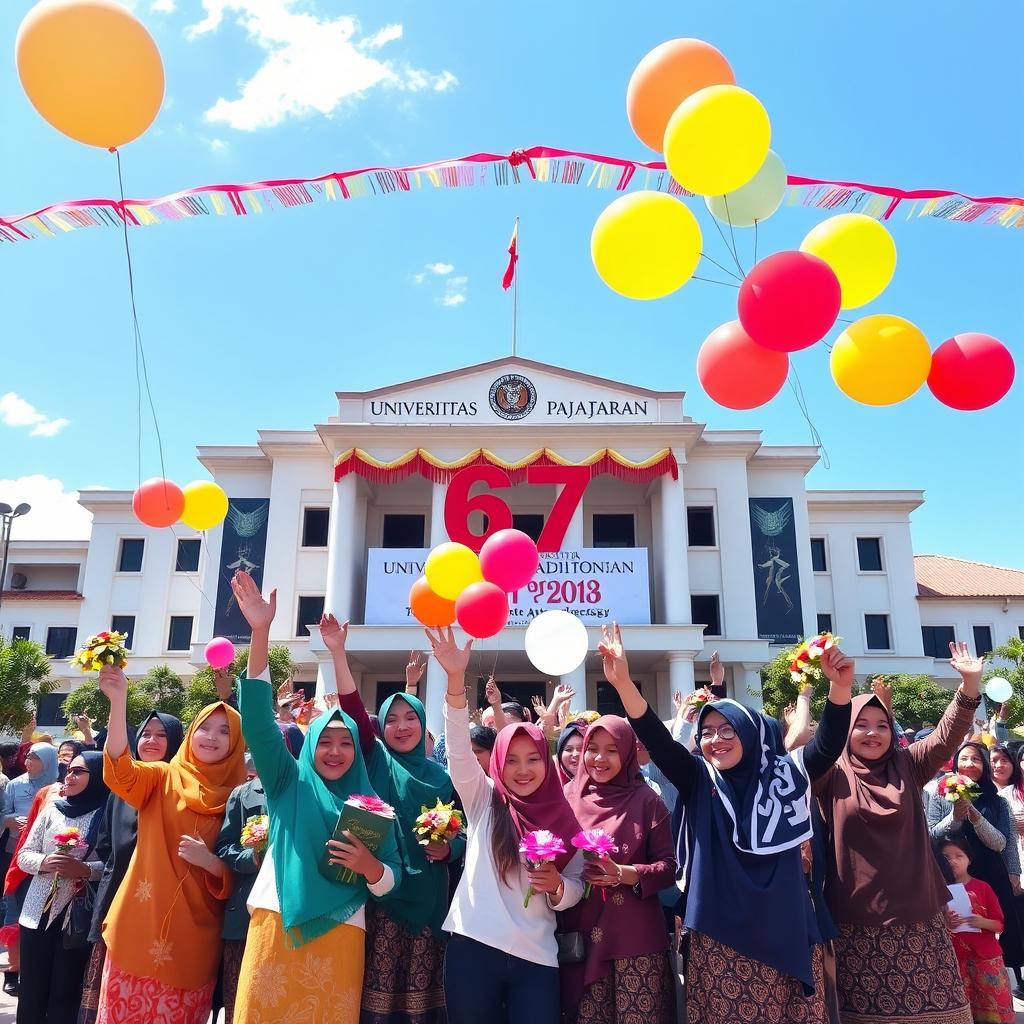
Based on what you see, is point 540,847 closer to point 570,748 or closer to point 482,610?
point 570,748

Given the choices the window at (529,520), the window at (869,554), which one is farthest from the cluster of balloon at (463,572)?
the window at (869,554)

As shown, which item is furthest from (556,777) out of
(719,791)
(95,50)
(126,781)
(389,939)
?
(95,50)

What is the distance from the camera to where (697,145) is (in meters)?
3.93

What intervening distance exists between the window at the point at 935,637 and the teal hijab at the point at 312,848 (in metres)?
24.1

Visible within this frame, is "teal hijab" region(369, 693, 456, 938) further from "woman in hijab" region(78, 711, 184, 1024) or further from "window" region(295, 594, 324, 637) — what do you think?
"window" region(295, 594, 324, 637)

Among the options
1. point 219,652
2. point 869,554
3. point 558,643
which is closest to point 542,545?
point 869,554

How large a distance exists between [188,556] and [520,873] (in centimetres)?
2227

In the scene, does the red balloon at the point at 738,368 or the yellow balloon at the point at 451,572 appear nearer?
the red balloon at the point at 738,368

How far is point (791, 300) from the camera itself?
3.80 metres

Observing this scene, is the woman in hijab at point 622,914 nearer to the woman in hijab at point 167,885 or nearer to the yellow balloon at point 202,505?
the woman in hijab at point 167,885

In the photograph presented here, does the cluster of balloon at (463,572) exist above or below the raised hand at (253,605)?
above

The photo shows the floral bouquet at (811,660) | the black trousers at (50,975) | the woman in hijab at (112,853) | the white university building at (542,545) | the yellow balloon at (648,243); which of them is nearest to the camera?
the floral bouquet at (811,660)

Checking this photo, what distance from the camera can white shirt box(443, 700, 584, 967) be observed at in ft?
9.73

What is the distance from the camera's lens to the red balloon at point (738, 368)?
418 cm
